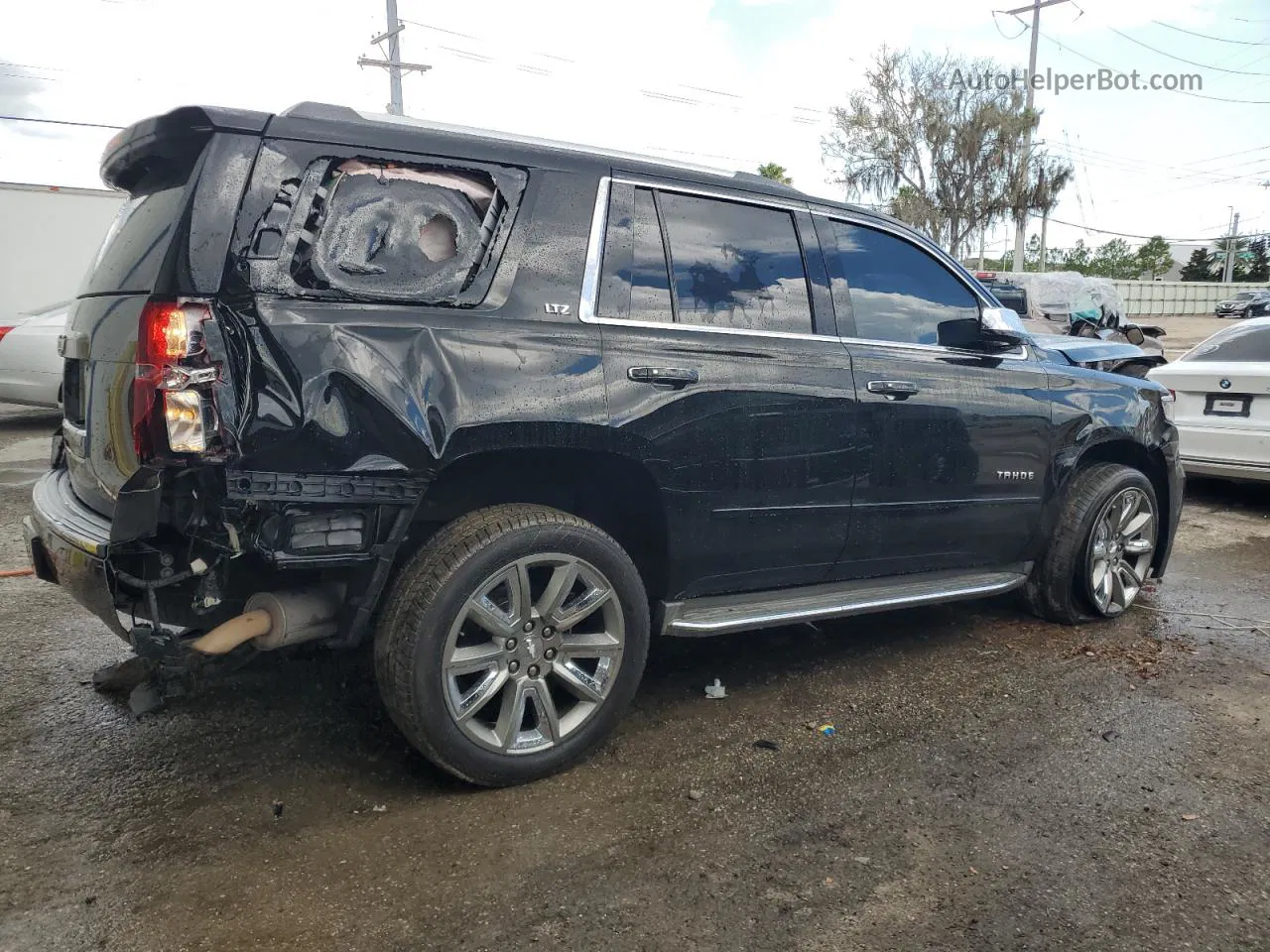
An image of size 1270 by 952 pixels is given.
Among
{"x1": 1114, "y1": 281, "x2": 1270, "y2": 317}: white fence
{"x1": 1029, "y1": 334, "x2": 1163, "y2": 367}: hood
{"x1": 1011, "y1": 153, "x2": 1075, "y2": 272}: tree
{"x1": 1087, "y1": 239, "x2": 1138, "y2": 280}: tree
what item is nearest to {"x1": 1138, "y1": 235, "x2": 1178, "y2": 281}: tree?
{"x1": 1087, "y1": 239, "x2": 1138, "y2": 280}: tree

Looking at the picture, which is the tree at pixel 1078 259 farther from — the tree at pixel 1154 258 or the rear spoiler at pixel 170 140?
the rear spoiler at pixel 170 140

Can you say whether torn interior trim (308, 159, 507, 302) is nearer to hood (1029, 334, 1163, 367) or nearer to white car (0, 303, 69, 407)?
hood (1029, 334, 1163, 367)

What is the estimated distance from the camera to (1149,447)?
194 inches

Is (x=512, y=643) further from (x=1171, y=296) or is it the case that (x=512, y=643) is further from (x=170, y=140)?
(x=1171, y=296)

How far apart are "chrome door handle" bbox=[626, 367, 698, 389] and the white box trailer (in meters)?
11.7

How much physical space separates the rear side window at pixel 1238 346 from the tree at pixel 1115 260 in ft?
231

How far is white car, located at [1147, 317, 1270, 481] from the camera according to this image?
23.2 feet

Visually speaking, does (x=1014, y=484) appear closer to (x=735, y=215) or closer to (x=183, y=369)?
(x=735, y=215)

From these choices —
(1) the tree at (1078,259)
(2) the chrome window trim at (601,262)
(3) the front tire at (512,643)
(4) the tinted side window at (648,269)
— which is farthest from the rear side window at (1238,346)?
(1) the tree at (1078,259)

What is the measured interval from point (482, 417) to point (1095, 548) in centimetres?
327

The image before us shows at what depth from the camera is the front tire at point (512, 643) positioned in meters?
2.85

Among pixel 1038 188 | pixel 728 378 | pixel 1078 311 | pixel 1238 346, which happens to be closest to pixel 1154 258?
pixel 1038 188

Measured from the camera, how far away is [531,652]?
306 centimetres

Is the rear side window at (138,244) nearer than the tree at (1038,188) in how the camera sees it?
Yes
